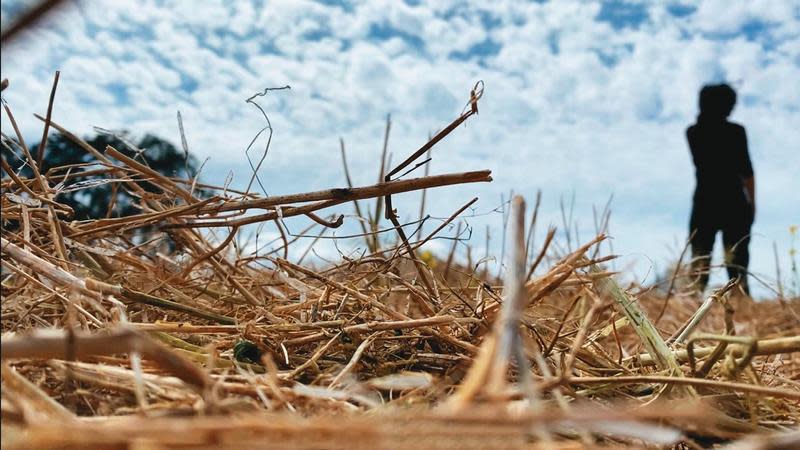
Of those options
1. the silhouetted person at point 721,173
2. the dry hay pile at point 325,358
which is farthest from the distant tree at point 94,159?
the silhouetted person at point 721,173

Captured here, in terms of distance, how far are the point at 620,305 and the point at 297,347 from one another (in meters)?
0.51

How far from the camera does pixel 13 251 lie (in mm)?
964

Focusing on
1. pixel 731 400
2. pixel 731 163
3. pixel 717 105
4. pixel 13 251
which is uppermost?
pixel 717 105

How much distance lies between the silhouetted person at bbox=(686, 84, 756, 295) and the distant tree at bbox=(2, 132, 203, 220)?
426 centimetres

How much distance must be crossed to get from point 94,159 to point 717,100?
545cm

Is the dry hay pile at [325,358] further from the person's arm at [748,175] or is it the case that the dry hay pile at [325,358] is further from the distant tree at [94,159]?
the person's arm at [748,175]

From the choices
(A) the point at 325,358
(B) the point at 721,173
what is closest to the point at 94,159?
(A) the point at 325,358

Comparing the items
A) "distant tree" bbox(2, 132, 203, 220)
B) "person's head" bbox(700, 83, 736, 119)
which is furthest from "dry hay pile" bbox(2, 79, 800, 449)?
"person's head" bbox(700, 83, 736, 119)

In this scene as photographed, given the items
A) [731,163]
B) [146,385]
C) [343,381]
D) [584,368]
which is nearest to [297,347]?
[343,381]

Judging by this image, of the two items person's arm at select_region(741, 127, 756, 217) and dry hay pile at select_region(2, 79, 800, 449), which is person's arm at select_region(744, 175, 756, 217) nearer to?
person's arm at select_region(741, 127, 756, 217)

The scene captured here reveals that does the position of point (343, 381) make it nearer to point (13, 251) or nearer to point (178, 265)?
point (13, 251)

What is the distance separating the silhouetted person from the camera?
18.9ft

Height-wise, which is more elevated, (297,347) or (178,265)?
(178,265)

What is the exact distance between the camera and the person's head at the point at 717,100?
230 inches
